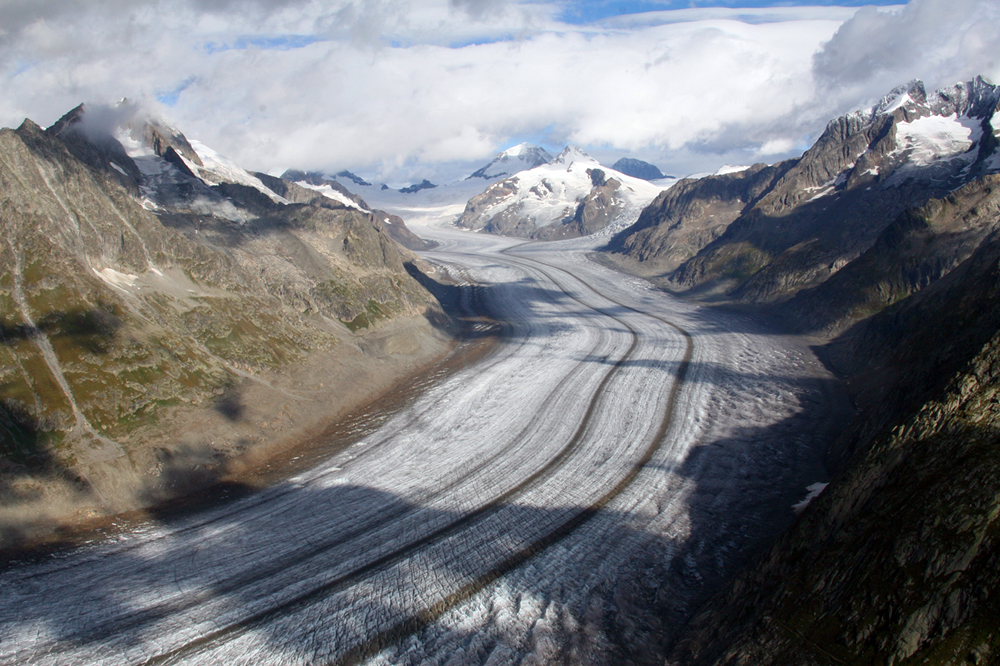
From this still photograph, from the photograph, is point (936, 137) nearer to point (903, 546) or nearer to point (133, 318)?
point (903, 546)

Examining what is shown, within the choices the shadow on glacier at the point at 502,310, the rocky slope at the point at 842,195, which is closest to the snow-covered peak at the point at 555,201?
the rocky slope at the point at 842,195

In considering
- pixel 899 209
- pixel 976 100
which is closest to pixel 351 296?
pixel 899 209

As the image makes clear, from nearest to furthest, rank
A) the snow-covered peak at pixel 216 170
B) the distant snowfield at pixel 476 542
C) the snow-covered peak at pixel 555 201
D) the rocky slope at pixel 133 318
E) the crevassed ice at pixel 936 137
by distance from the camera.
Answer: the distant snowfield at pixel 476 542
the rocky slope at pixel 133 318
the snow-covered peak at pixel 216 170
the crevassed ice at pixel 936 137
the snow-covered peak at pixel 555 201

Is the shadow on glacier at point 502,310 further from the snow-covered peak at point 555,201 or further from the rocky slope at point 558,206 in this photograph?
the rocky slope at point 558,206

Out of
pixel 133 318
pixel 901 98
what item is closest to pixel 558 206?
pixel 901 98

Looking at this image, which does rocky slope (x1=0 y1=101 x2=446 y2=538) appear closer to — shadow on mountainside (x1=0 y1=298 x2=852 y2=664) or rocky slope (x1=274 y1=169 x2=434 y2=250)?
shadow on mountainside (x1=0 y1=298 x2=852 y2=664)

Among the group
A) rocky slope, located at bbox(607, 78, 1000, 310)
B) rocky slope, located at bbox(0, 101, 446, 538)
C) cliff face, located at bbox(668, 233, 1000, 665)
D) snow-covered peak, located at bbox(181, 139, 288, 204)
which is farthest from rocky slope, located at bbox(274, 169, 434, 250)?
cliff face, located at bbox(668, 233, 1000, 665)
